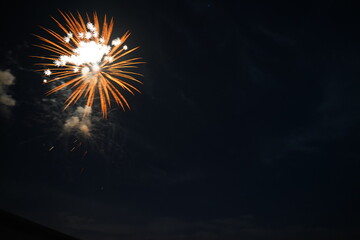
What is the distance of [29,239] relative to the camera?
587cm

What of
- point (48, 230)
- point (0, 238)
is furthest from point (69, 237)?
point (0, 238)

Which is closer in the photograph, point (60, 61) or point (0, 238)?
point (0, 238)

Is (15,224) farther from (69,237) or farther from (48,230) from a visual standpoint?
(69,237)

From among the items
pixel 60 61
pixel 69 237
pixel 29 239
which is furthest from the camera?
pixel 60 61

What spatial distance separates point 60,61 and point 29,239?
16.2 meters

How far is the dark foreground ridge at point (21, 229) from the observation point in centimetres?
566

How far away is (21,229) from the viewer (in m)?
6.05

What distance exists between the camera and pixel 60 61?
17.8 m

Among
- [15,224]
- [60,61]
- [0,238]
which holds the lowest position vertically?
[0,238]

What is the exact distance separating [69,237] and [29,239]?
54.8 inches

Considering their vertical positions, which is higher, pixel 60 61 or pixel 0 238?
pixel 60 61

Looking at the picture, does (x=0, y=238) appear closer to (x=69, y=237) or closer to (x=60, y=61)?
(x=69, y=237)

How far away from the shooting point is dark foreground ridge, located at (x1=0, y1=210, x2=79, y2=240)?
5660 mm

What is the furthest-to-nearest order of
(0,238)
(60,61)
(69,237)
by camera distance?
1. (60,61)
2. (69,237)
3. (0,238)
